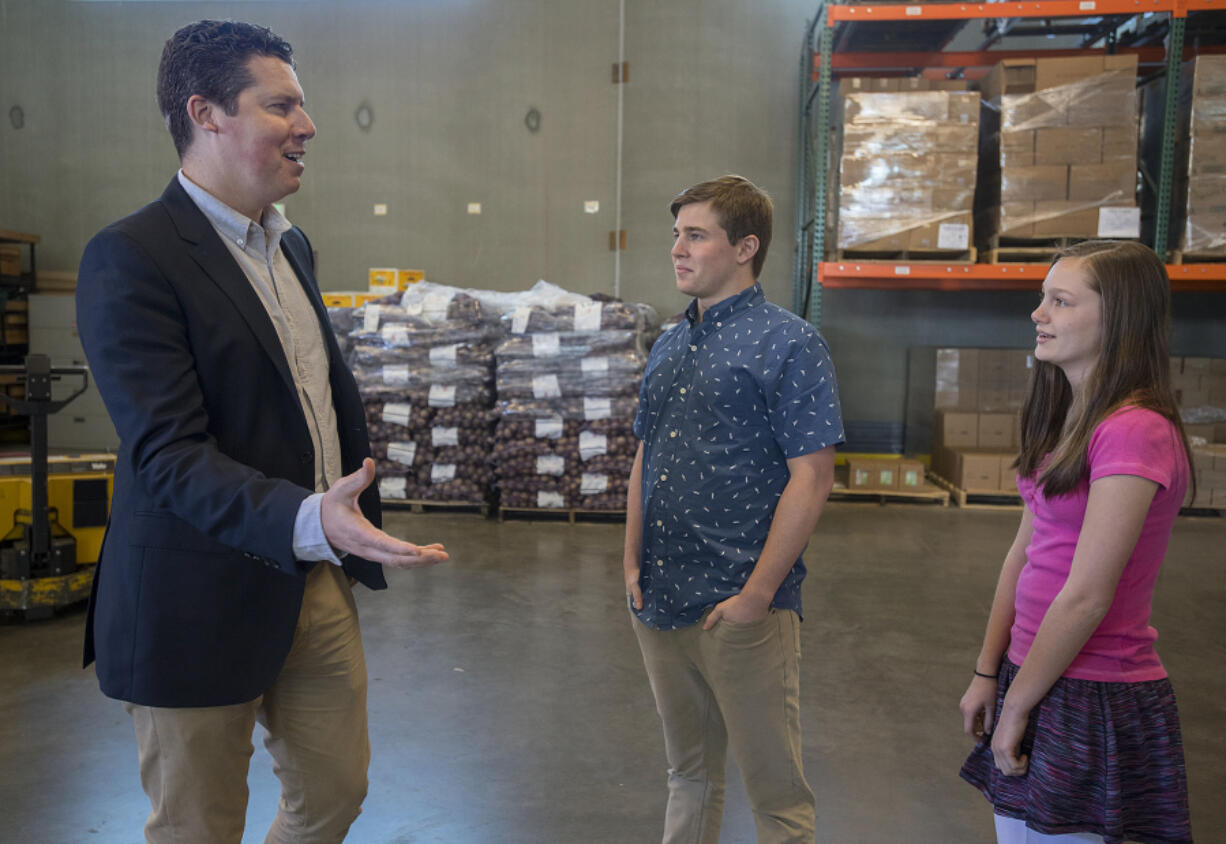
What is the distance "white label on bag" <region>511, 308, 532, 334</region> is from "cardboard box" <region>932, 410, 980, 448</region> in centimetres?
404

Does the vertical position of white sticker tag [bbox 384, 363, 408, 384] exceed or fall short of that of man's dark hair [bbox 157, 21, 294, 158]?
it falls short

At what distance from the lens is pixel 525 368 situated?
7.52 meters

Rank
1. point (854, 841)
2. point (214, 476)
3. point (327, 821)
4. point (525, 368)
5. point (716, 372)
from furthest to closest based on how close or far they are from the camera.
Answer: point (525, 368), point (854, 841), point (716, 372), point (327, 821), point (214, 476)

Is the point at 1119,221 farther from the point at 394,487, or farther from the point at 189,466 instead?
the point at 189,466

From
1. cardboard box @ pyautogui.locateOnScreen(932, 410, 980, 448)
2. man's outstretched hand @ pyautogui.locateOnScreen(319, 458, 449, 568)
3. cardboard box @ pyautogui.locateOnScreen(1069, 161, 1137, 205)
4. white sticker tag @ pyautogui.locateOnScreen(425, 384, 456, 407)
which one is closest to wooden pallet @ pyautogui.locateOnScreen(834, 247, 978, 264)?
cardboard box @ pyautogui.locateOnScreen(1069, 161, 1137, 205)

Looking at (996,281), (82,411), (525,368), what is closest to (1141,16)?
(996,281)

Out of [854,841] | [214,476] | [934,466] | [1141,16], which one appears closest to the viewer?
[214,476]

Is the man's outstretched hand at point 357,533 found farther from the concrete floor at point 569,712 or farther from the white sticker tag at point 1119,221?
the white sticker tag at point 1119,221

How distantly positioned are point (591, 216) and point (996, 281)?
4253mm

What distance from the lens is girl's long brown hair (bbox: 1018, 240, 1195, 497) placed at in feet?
5.14

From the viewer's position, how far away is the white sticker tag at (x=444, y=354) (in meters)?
7.61

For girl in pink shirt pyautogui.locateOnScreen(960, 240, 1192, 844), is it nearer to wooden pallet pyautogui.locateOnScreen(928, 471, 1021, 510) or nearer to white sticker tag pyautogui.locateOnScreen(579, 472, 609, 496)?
white sticker tag pyautogui.locateOnScreen(579, 472, 609, 496)

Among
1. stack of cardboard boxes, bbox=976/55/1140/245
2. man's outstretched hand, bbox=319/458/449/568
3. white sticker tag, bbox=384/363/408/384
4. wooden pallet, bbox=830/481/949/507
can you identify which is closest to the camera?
man's outstretched hand, bbox=319/458/449/568

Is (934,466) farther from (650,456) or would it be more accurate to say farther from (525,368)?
(650,456)
